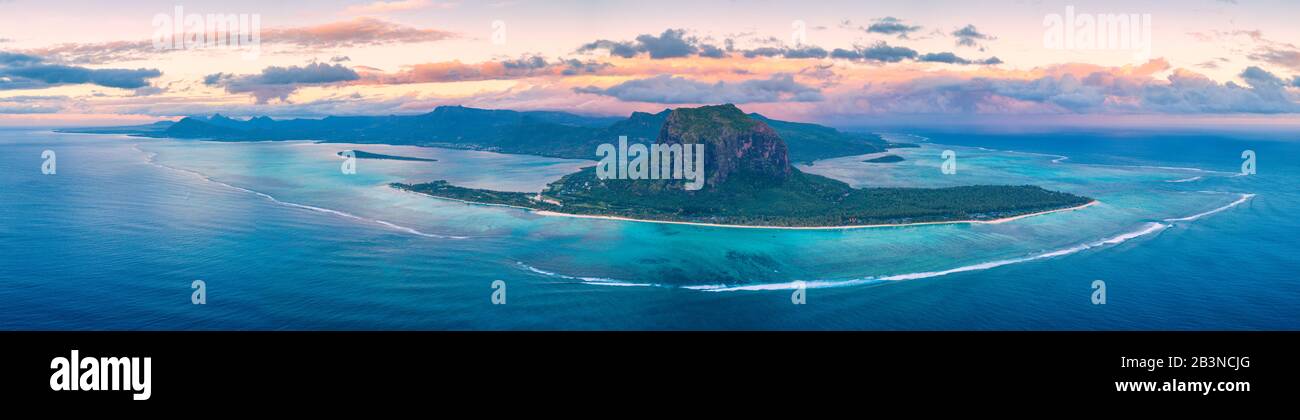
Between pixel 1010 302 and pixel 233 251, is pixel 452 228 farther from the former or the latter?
pixel 1010 302

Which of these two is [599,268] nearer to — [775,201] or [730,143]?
[775,201]

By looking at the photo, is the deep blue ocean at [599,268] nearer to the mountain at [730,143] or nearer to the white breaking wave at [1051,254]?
the white breaking wave at [1051,254]

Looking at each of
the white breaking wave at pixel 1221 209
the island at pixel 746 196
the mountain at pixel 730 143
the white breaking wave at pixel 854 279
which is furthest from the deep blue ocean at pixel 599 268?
the mountain at pixel 730 143

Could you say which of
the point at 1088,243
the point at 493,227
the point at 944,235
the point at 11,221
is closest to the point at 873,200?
the point at 944,235

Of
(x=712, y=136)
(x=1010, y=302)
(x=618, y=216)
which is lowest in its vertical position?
(x=1010, y=302)

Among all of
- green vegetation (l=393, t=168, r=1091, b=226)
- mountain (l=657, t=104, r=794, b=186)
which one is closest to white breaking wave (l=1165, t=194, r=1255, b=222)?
green vegetation (l=393, t=168, r=1091, b=226)

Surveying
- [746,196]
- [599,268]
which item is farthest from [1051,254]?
[746,196]
